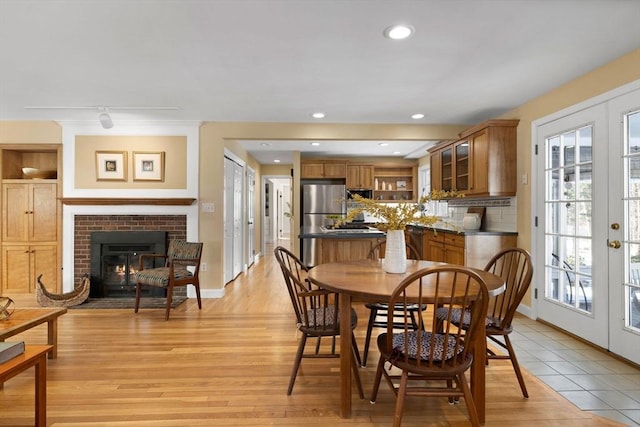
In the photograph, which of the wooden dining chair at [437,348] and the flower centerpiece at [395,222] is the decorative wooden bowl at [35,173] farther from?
the wooden dining chair at [437,348]

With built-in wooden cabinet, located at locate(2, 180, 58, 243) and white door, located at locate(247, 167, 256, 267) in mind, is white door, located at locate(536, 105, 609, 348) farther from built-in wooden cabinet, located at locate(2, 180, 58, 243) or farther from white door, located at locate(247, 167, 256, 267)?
built-in wooden cabinet, located at locate(2, 180, 58, 243)

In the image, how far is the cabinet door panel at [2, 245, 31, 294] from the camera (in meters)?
4.30

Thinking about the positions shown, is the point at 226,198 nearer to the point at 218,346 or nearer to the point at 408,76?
the point at 218,346

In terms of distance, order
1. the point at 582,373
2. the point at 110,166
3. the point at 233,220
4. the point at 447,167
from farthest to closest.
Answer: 1. the point at 233,220
2. the point at 447,167
3. the point at 110,166
4. the point at 582,373

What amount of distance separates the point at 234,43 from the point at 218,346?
7.81 feet

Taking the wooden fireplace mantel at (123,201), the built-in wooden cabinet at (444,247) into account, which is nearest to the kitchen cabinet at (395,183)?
the built-in wooden cabinet at (444,247)

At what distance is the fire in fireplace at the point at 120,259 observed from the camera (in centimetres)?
425

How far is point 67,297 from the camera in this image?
3.89 m

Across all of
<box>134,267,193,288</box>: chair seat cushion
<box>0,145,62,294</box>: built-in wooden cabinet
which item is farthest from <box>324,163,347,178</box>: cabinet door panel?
<box>0,145,62,294</box>: built-in wooden cabinet

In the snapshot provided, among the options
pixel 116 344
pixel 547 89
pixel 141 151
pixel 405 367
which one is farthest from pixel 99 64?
pixel 547 89

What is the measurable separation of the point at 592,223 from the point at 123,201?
4989mm

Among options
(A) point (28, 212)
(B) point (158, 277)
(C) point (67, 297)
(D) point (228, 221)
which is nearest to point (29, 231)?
(A) point (28, 212)

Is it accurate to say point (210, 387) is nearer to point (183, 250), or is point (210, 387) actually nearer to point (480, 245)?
point (183, 250)

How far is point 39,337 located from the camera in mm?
3027
